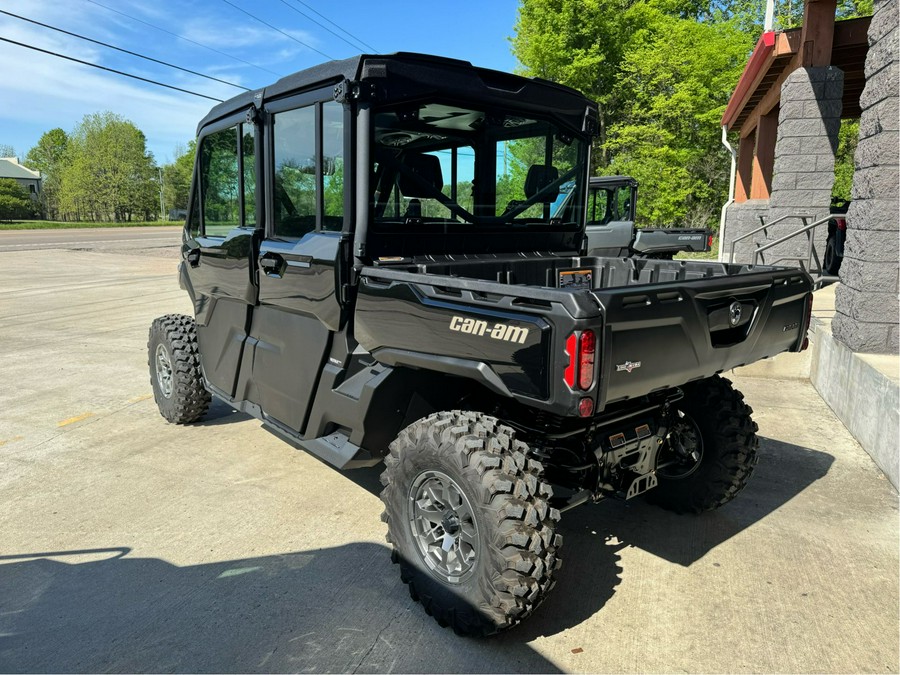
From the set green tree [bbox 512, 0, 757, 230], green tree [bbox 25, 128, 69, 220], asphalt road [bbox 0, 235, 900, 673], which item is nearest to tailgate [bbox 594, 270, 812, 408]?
asphalt road [bbox 0, 235, 900, 673]

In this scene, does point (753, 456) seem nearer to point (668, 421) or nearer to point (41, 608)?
point (668, 421)

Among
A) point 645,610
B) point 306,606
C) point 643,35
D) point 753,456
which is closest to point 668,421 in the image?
point 753,456

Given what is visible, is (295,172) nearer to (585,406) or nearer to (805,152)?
(585,406)

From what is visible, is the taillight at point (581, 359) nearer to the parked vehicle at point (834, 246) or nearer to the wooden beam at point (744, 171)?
the parked vehicle at point (834, 246)

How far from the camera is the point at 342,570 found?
333cm

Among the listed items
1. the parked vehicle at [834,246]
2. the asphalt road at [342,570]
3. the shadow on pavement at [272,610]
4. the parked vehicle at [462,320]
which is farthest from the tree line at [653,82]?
the shadow on pavement at [272,610]

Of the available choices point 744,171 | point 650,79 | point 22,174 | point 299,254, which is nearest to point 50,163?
point 22,174

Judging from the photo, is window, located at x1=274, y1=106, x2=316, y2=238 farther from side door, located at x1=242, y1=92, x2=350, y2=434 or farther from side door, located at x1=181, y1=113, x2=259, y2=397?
side door, located at x1=181, y1=113, x2=259, y2=397

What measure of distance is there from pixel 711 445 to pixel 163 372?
14.4ft

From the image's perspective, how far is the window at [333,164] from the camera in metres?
3.37

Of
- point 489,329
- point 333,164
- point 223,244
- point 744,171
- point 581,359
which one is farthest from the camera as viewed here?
point 744,171

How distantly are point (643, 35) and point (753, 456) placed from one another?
2598cm

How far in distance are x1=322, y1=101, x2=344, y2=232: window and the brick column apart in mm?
4348

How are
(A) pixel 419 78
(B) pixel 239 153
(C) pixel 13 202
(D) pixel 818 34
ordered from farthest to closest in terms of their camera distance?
(C) pixel 13 202
(D) pixel 818 34
(B) pixel 239 153
(A) pixel 419 78
